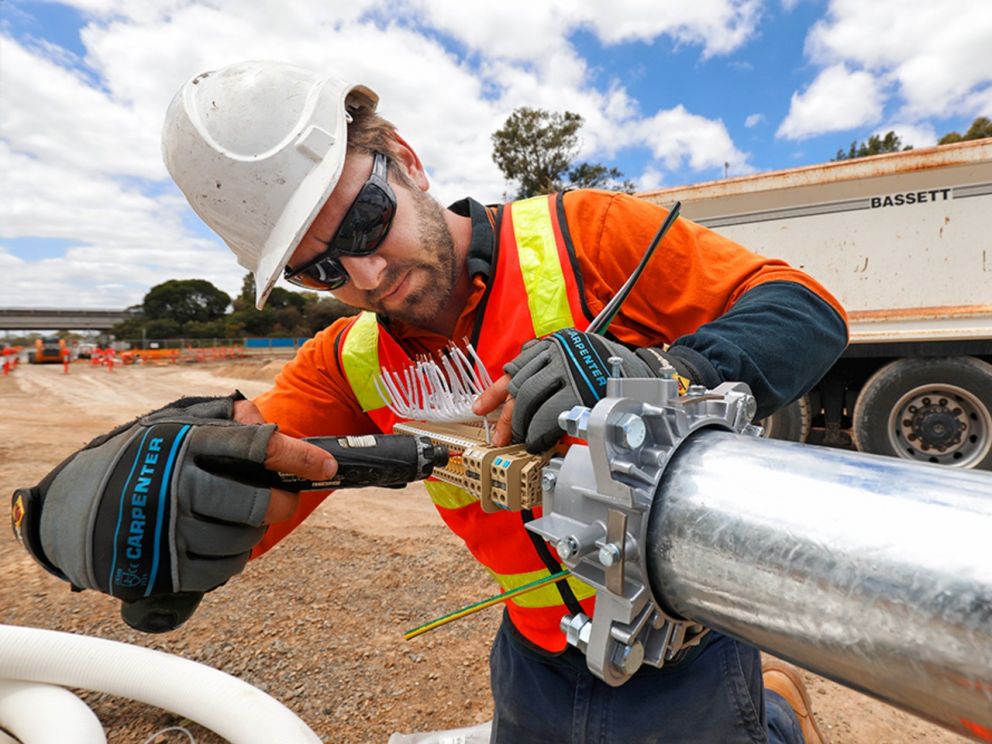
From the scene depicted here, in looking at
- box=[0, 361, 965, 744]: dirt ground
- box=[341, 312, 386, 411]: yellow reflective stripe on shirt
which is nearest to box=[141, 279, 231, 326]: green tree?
box=[0, 361, 965, 744]: dirt ground

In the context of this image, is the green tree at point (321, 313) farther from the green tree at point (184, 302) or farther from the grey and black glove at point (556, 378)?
the grey and black glove at point (556, 378)

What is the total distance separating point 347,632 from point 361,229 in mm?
2537

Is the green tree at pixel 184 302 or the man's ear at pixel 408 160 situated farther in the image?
the green tree at pixel 184 302

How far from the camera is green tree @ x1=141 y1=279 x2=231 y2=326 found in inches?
1767

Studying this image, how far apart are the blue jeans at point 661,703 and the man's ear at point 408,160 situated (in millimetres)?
1492

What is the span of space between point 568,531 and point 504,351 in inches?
36.6

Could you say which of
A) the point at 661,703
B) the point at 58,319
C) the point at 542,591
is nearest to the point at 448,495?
the point at 542,591

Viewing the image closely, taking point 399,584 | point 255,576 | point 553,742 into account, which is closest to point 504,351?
point 553,742

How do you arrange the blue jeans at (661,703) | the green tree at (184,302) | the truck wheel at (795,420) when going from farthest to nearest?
the green tree at (184,302), the truck wheel at (795,420), the blue jeans at (661,703)

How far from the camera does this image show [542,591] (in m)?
1.63

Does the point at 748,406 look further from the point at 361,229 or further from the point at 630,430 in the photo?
the point at 361,229

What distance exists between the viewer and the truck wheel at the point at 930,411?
192 inches

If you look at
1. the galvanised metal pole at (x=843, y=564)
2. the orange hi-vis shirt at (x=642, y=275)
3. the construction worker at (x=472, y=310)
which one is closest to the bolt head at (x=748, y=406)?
the galvanised metal pole at (x=843, y=564)

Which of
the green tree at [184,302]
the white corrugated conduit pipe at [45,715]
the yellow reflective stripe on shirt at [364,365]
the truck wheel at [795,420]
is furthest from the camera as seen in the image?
the green tree at [184,302]
